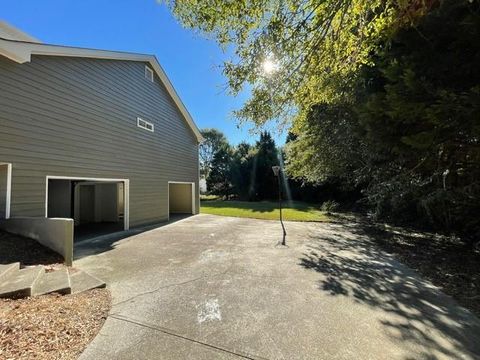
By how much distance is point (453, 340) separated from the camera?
3018 mm

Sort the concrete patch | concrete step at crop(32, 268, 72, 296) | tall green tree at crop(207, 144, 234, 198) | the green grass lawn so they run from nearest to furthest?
the concrete patch → concrete step at crop(32, 268, 72, 296) → the green grass lawn → tall green tree at crop(207, 144, 234, 198)

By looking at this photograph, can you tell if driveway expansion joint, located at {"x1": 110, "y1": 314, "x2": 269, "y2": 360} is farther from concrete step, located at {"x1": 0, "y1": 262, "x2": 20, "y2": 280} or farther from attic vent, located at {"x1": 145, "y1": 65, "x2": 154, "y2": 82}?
attic vent, located at {"x1": 145, "y1": 65, "x2": 154, "y2": 82}

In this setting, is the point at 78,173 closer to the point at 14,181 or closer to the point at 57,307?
the point at 14,181

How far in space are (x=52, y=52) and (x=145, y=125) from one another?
4.30m

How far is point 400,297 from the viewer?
13.8 feet

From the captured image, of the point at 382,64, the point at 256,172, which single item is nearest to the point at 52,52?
the point at 382,64

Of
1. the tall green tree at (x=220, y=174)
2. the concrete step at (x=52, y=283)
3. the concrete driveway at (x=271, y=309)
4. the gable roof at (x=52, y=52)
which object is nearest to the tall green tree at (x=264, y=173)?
the tall green tree at (x=220, y=174)

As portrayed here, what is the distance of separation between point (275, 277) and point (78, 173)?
6.21 meters

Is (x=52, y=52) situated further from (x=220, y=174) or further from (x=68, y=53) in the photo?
(x=220, y=174)

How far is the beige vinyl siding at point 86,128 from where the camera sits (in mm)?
6375

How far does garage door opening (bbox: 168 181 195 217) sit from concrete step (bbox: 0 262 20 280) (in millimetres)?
10907

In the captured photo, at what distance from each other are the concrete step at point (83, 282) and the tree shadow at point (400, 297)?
3.43 metres

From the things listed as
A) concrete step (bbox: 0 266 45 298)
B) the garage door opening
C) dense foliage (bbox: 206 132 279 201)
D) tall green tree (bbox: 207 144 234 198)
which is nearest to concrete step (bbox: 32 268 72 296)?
concrete step (bbox: 0 266 45 298)

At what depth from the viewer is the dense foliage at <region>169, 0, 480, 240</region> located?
412 centimetres
